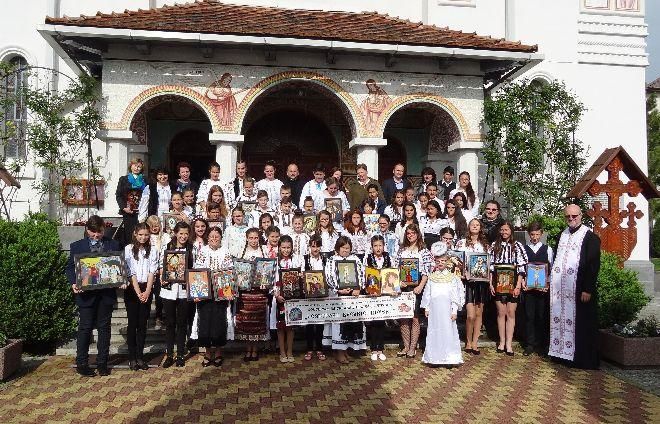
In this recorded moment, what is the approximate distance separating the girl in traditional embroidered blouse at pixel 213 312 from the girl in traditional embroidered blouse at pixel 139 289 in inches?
25.2

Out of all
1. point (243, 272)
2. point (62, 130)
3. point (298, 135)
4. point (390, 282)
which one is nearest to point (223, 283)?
point (243, 272)

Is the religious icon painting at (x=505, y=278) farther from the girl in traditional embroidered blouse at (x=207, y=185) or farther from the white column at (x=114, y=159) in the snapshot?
the white column at (x=114, y=159)

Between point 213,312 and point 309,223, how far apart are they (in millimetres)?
2337

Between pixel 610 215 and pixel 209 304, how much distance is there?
7328mm

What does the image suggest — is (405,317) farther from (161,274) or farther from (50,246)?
(50,246)

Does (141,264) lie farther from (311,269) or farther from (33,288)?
(311,269)

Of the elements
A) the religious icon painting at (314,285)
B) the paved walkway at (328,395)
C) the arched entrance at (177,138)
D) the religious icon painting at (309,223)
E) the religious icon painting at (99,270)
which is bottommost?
the paved walkway at (328,395)

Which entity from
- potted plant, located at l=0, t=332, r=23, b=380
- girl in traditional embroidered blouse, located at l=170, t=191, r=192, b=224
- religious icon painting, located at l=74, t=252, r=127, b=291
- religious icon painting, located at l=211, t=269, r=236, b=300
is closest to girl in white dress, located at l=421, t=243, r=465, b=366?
religious icon painting, located at l=211, t=269, r=236, b=300

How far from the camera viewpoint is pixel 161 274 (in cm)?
698

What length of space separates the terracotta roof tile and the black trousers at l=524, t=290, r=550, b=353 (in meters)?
5.86

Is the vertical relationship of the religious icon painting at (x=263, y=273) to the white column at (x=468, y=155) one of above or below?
below

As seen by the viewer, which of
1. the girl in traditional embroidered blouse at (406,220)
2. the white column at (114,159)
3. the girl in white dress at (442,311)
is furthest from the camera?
the white column at (114,159)

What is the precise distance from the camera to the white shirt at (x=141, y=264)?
698cm

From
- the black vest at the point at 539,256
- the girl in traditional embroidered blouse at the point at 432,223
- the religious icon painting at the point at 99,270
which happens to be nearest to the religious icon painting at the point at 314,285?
the girl in traditional embroidered blouse at the point at 432,223
